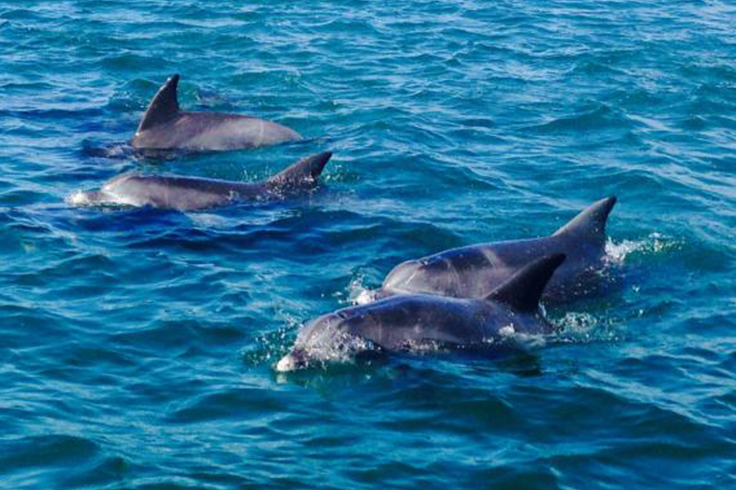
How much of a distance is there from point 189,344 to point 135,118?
11663 mm

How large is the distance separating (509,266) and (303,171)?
17.7 ft

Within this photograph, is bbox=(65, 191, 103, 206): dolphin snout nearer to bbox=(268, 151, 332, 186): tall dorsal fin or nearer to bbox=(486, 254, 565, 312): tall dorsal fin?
bbox=(268, 151, 332, 186): tall dorsal fin

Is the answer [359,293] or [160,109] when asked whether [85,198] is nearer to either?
[160,109]

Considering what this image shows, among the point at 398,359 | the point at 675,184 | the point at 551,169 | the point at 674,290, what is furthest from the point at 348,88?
the point at 398,359

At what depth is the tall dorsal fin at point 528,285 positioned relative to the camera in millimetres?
16188

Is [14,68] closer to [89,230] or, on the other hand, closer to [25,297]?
[89,230]

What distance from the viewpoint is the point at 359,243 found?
788 inches

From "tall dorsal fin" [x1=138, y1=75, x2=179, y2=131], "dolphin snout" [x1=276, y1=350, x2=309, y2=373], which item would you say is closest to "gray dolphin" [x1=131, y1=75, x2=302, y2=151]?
"tall dorsal fin" [x1=138, y1=75, x2=179, y2=131]

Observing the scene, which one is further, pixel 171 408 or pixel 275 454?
pixel 171 408

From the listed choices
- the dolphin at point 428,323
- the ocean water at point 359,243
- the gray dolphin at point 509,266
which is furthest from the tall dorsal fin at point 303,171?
the dolphin at point 428,323

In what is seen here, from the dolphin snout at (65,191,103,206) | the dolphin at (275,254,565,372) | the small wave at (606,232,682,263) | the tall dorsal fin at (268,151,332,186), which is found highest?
the dolphin at (275,254,565,372)

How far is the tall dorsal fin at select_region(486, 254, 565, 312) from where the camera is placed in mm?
16188

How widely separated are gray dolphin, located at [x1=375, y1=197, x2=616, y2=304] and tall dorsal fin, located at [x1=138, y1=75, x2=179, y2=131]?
327 inches

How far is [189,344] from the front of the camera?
636 inches
